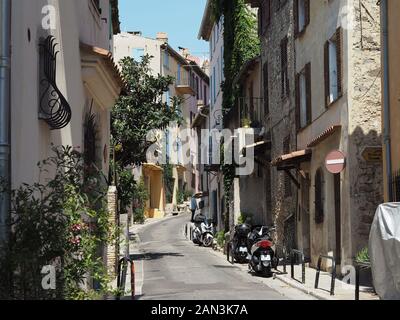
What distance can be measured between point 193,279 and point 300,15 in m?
9.13

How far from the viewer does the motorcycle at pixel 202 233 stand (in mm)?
33500

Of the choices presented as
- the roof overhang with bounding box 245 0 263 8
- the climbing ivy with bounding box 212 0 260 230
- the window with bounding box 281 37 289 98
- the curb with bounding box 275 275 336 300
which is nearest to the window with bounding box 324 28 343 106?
the curb with bounding box 275 275 336 300

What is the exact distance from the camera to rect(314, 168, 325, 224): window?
1949 cm

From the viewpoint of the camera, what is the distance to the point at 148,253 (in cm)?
2844

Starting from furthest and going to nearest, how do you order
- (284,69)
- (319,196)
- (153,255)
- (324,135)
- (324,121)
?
(153,255), (284,69), (319,196), (324,121), (324,135)

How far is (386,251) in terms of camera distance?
1060cm

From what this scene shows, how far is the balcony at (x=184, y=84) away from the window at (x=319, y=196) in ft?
148

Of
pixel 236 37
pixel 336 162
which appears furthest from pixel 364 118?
pixel 236 37

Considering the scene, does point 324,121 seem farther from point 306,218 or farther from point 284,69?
point 284,69

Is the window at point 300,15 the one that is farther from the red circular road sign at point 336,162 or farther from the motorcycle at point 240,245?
the red circular road sign at point 336,162

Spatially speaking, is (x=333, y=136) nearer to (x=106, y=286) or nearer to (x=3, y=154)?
(x=106, y=286)

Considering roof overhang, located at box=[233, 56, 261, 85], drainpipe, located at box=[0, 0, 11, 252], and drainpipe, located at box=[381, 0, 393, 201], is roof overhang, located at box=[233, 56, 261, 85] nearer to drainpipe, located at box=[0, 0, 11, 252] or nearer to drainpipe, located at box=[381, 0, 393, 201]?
drainpipe, located at box=[381, 0, 393, 201]

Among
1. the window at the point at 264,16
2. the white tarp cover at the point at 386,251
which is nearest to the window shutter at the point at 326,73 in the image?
the white tarp cover at the point at 386,251
